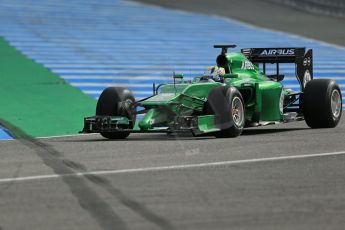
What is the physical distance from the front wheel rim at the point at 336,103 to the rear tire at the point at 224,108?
2.27m

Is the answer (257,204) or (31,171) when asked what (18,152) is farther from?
(257,204)

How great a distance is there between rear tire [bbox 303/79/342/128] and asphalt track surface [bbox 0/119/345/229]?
55.2 inches

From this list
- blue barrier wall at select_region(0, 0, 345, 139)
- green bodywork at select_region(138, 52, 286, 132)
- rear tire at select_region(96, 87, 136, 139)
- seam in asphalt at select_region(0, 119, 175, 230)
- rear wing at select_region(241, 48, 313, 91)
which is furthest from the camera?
blue barrier wall at select_region(0, 0, 345, 139)

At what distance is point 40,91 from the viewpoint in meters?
18.4

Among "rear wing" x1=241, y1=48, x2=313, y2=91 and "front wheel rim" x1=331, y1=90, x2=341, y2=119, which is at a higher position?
"rear wing" x1=241, y1=48, x2=313, y2=91

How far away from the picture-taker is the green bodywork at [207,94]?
1256 centimetres

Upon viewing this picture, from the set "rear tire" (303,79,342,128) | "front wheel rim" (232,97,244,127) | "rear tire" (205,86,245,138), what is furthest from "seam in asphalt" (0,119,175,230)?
"rear tire" (303,79,342,128)

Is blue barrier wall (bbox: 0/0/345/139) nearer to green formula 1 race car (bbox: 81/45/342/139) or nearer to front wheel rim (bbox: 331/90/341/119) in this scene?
green formula 1 race car (bbox: 81/45/342/139)

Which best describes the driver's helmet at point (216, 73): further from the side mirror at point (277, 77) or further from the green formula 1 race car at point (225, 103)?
the side mirror at point (277, 77)

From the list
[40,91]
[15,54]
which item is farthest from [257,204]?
[15,54]

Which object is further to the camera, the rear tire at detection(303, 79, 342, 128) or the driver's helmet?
the rear tire at detection(303, 79, 342, 128)

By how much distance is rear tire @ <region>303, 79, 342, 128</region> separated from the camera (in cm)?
1401

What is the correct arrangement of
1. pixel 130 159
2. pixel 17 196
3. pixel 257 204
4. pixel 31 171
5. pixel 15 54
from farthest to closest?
pixel 15 54
pixel 130 159
pixel 31 171
pixel 17 196
pixel 257 204

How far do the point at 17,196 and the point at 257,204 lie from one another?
205 centimetres
